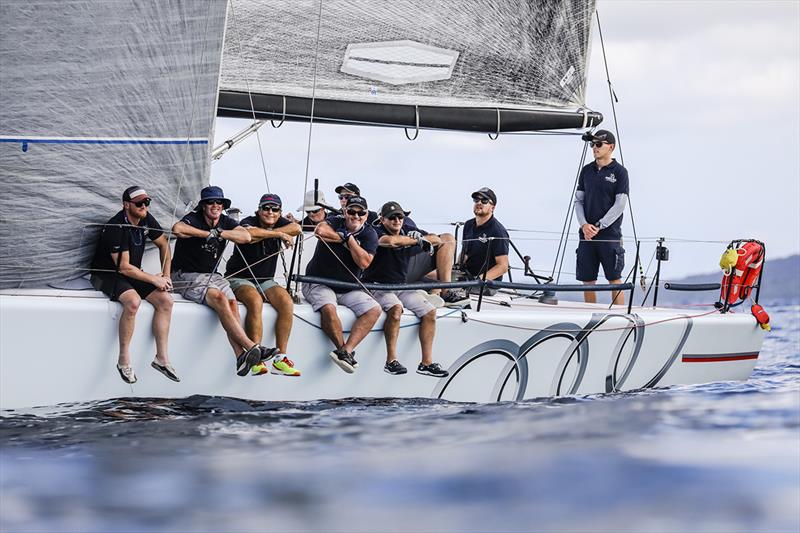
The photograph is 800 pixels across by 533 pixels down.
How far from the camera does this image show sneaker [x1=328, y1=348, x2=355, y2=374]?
6.80 meters

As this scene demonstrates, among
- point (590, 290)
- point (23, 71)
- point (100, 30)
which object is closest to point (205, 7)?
point (100, 30)

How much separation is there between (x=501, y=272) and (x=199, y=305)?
93.9 inches

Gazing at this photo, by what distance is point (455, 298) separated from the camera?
766cm

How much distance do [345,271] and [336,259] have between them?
101mm

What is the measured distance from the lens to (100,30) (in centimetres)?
627

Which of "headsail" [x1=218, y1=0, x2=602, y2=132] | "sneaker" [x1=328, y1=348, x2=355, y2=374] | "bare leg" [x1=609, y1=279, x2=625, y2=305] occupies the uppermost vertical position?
"headsail" [x1=218, y1=0, x2=602, y2=132]

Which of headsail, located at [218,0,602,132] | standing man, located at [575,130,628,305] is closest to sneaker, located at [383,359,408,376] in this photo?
standing man, located at [575,130,628,305]

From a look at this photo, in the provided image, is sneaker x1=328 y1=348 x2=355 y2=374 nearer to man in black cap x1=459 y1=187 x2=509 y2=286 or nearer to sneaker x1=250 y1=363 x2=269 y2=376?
sneaker x1=250 y1=363 x2=269 y2=376

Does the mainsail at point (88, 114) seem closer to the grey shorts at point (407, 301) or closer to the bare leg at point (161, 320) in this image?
the bare leg at point (161, 320)

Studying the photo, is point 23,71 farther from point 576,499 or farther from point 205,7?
point 576,499

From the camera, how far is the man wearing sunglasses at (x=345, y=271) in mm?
6844

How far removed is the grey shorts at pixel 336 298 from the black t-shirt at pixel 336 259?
0.24ft

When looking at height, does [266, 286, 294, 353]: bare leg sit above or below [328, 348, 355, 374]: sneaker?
above

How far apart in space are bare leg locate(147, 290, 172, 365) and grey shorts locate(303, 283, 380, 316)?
38.5 inches
